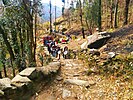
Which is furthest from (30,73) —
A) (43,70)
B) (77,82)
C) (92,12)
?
(92,12)

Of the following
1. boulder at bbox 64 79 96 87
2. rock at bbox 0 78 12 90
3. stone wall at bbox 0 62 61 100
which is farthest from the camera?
boulder at bbox 64 79 96 87

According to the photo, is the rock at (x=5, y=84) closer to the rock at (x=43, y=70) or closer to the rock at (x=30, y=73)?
the rock at (x=30, y=73)

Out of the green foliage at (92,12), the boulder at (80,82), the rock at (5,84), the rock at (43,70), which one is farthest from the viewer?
the green foliage at (92,12)

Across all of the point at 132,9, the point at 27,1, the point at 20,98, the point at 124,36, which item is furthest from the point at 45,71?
the point at 132,9

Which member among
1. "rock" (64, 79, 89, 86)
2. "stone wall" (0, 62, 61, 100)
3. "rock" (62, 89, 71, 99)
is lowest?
"rock" (62, 89, 71, 99)

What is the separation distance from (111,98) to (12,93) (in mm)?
3088

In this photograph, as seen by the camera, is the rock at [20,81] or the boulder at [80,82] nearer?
the rock at [20,81]

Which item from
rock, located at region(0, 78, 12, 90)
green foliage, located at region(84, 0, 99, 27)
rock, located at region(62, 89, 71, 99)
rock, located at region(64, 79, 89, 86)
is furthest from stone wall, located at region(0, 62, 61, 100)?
green foliage, located at region(84, 0, 99, 27)

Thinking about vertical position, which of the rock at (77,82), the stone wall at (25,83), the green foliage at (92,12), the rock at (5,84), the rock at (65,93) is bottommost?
the rock at (65,93)

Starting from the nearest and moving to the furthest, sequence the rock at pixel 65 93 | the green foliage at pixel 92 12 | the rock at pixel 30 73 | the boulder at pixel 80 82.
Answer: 1. the rock at pixel 65 93
2. the rock at pixel 30 73
3. the boulder at pixel 80 82
4. the green foliage at pixel 92 12

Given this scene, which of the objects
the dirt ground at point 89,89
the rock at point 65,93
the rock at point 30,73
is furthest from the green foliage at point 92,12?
the rock at point 65,93

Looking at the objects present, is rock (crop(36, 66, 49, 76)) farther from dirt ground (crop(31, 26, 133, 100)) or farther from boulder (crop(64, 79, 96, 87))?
boulder (crop(64, 79, 96, 87))

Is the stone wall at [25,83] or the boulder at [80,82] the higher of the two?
the stone wall at [25,83]

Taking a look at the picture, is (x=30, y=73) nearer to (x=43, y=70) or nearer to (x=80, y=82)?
(x=43, y=70)
